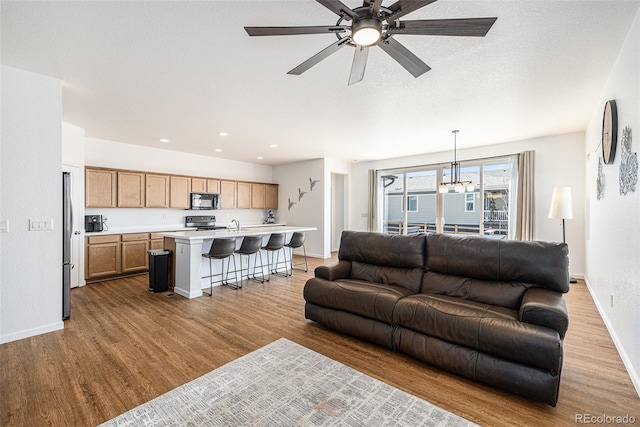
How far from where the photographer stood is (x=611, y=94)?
3.01m

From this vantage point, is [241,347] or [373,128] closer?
[241,347]

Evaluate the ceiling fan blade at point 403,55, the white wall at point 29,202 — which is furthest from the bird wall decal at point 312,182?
the ceiling fan blade at point 403,55

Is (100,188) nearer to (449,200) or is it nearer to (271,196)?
(271,196)

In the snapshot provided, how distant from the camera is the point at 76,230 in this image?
4.85 m

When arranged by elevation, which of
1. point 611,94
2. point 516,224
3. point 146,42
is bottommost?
point 516,224

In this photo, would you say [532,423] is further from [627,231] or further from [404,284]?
[627,231]

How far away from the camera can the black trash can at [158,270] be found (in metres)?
4.53

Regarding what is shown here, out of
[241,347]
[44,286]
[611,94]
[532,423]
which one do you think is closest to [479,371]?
[532,423]

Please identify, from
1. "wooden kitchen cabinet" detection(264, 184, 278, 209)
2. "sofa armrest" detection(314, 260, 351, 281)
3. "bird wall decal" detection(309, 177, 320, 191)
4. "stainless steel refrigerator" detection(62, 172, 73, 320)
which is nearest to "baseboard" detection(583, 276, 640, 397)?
"sofa armrest" detection(314, 260, 351, 281)

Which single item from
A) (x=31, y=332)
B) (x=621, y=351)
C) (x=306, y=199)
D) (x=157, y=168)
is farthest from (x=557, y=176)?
(x=157, y=168)

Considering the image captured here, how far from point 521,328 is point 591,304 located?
10.2 ft

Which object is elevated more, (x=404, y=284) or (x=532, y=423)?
(x=404, y=284)

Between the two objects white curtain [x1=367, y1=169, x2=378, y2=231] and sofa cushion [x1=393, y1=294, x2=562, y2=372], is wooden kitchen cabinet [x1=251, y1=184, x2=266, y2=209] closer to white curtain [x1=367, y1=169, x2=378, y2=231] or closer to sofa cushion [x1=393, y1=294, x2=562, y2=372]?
white curtain [x1=367, y1=169, x2=378, y2=231]

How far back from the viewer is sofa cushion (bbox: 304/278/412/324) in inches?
107
